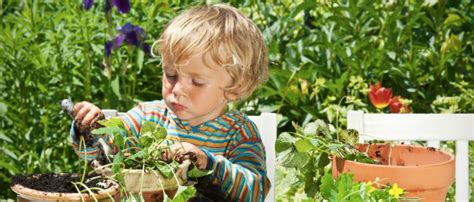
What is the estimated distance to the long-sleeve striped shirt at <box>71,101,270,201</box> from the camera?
1.55 m

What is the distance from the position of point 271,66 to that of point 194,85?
1.76 metres

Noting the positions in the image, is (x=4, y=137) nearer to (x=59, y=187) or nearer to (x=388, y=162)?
(x=388, y=162)

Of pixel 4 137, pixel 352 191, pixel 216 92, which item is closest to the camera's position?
pixel 352 191

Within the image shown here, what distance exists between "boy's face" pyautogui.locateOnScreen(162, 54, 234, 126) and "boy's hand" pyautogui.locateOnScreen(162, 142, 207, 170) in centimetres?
18

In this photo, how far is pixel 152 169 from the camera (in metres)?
1.24

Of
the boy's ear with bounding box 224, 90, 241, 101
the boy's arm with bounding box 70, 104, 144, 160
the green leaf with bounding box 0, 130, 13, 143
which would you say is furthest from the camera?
the green leaf with bounding box 0, 130, 13, 143

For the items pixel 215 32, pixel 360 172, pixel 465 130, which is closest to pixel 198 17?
pixel 215 32

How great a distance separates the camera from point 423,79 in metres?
3.21

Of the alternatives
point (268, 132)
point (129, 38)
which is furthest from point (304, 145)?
point (129, 38)

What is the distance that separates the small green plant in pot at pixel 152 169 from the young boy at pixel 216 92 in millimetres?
126

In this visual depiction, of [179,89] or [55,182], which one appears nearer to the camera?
[55,182]

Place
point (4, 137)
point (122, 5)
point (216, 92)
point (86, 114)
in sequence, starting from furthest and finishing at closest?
point (4, 137) < point (122, 5) < point (216, 92) < point (86, 114)

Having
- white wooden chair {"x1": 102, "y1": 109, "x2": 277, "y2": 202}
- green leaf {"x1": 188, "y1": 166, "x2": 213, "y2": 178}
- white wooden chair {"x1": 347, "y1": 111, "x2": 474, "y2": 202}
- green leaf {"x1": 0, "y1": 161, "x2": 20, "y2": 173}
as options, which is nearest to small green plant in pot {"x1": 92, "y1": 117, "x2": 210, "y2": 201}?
green leaf {"x1": 188, "y1": 166, "x2": 213, "y2": 178}

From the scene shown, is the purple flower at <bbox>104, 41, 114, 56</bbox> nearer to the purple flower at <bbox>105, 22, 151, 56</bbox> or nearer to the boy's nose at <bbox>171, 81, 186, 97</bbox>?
the purple flower at <bbox>105, 22, 151, 56</bbox>
